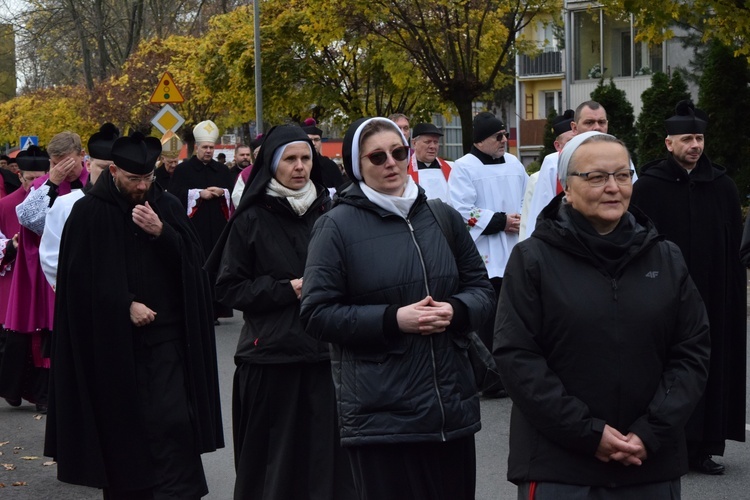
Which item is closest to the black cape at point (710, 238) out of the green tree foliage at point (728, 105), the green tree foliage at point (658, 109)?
the green tree foliage at point (728, 105)

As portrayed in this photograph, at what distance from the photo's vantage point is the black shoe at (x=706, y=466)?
25.0ft

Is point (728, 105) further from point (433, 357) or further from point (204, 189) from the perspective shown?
point (433, 357)

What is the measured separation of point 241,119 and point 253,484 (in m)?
33.9

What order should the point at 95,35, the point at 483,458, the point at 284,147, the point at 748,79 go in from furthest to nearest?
the point at 95,35 < the point at 748,79 < the point at 483,458 < the point at 284,147

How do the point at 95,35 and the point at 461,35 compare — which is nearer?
the point at 461,35

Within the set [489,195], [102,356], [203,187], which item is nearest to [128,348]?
[102,356]

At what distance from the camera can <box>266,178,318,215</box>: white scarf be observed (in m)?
6.30

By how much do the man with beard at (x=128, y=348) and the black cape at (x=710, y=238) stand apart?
9.29 ft

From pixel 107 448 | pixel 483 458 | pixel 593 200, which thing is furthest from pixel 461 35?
pixel 593 200

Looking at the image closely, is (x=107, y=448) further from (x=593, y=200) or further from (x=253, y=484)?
(x=593, y=200)

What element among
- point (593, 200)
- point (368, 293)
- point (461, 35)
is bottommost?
point (368, 293)

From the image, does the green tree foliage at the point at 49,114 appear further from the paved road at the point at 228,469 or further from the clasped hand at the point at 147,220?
the clasped hand at the point at 147,220

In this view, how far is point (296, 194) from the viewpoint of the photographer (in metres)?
6.33

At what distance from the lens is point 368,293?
15.6 ft
